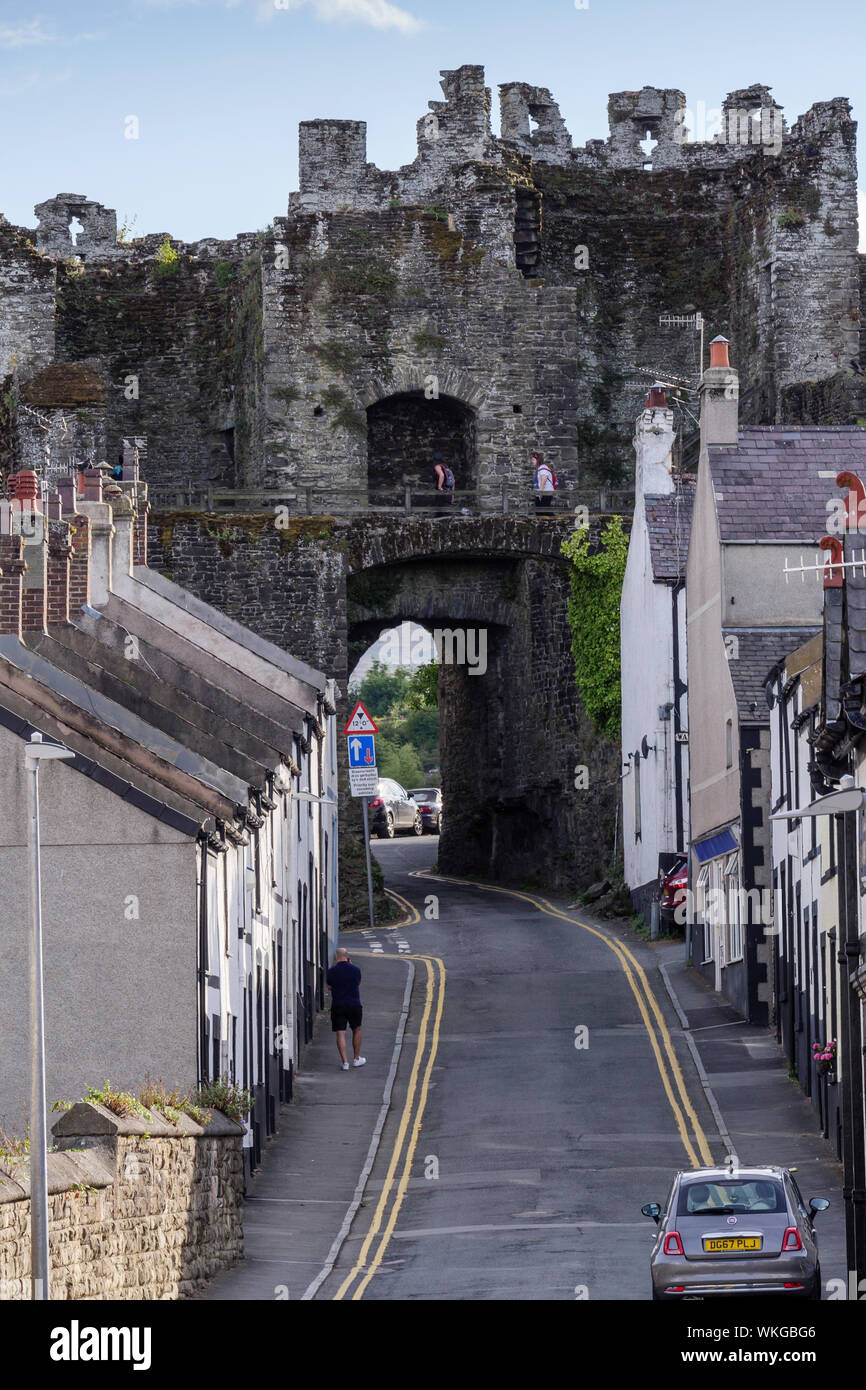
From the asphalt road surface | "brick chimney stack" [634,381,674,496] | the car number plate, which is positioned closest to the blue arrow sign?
the asphalt road surface

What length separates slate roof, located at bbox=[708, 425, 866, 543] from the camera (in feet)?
133

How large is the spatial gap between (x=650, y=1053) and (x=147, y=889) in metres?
11.0

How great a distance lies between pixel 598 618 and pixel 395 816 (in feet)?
75.5

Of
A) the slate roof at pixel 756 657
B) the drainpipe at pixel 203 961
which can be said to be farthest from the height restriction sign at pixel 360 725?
the drainpipe at pixel 203 961

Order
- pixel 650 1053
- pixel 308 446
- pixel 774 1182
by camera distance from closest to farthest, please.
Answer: pixel 774 1182, pixel 650 1053, pixel 308 446

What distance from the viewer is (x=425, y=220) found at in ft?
196

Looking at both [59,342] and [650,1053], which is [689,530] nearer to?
[650,1053]

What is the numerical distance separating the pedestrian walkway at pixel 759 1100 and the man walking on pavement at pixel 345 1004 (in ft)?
16.5

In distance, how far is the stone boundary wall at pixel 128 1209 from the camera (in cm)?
1845

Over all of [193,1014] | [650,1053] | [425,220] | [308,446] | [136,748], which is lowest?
[650,1053]

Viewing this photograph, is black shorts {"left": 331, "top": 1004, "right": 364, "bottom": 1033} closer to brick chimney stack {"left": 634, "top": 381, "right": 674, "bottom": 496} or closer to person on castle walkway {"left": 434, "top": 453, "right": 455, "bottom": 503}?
brick chimney stack {"left": 634, "top": 381, "right": 674, "bottom": 496}

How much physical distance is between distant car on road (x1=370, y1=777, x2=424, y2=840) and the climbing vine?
19.2 metres

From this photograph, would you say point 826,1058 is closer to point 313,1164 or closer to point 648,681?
point 313,1164

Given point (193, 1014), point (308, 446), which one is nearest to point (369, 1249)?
point (193, 1014)
